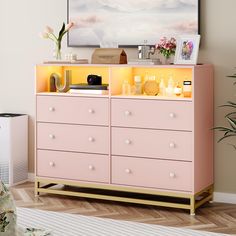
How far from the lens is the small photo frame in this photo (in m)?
5.09

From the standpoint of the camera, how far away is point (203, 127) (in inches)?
201

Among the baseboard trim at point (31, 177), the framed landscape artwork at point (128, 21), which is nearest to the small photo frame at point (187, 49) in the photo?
the framed landscape artwork at point (128, 21)

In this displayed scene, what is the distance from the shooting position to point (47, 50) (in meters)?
6.02

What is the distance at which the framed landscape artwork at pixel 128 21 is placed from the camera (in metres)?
5.34

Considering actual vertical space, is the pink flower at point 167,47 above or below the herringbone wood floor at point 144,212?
above

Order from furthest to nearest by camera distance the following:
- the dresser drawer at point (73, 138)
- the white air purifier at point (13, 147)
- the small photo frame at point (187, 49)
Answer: the white air purifier at point (13, 147) < the dresser drawer at point (73, 138) < the small photo frame at point (187, 49)

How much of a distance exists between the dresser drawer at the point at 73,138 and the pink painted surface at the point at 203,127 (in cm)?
75

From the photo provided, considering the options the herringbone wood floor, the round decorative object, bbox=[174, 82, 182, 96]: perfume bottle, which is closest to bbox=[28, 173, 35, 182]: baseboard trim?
the herringbone wood floor

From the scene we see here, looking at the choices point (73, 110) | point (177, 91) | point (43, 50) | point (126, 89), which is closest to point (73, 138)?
point (73, 110)

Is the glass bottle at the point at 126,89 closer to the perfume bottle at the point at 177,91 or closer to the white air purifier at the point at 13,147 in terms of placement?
the perfume bottle at the point at 177,91

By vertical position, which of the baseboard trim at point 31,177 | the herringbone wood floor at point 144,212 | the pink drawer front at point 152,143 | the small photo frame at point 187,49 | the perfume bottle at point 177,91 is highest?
the small photo frame at point 187,49

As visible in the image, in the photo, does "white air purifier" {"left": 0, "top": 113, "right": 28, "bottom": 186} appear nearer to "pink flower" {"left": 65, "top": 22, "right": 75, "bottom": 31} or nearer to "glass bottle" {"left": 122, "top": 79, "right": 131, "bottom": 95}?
"pink flower" {"left": 65, "top": 22, "right": 75, "bottom": 31}

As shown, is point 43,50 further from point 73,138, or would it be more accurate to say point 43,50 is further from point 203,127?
point 203,127

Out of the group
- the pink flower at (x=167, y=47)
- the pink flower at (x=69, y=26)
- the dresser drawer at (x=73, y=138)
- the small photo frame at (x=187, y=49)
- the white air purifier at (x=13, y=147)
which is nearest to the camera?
the small photo frame at (x=187, y=49)
